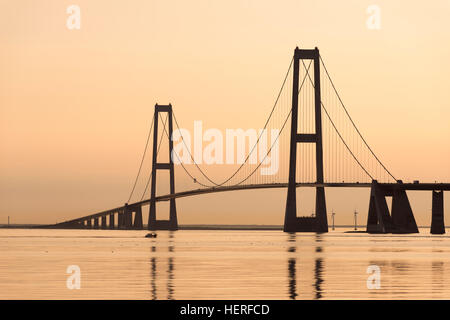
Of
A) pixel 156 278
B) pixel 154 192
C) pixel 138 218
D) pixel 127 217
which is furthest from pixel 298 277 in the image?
pixel 127 217

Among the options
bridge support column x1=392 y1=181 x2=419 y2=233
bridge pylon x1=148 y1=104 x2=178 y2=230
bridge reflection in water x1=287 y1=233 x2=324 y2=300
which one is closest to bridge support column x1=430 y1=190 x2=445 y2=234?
bridge support column x1=392 y1=181 x2=419 y2=233

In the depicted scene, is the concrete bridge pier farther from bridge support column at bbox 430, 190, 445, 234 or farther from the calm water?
the calm water

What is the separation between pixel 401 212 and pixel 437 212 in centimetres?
856

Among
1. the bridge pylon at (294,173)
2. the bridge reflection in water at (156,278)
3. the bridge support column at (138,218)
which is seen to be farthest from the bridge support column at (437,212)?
the bridge reflection in water at (156,278)

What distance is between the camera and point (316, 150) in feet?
391

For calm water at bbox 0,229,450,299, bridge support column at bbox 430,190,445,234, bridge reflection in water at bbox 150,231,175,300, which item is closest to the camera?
bridge reflection in water at bbox 150,231,175,300

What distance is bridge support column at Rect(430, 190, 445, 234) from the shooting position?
132375mm

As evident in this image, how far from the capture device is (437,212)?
13538cm

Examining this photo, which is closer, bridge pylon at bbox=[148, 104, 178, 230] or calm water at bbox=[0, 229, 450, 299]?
calm water at bbox=[0, 229, 450, 299]

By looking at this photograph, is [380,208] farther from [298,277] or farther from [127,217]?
[298,277]

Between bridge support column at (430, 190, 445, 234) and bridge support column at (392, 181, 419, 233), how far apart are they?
Answer: 384 cm

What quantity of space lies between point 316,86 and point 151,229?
129 ft

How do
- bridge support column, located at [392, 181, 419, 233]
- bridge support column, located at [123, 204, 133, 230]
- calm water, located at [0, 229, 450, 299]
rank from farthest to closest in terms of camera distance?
1. bridge support column, located at [123, 204, 133, 230]
2. bridge support column, located at [392, 181, 419, 233]
3. calm water, located at [0, 229, 450, 299]

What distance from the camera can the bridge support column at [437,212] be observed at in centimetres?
13238
